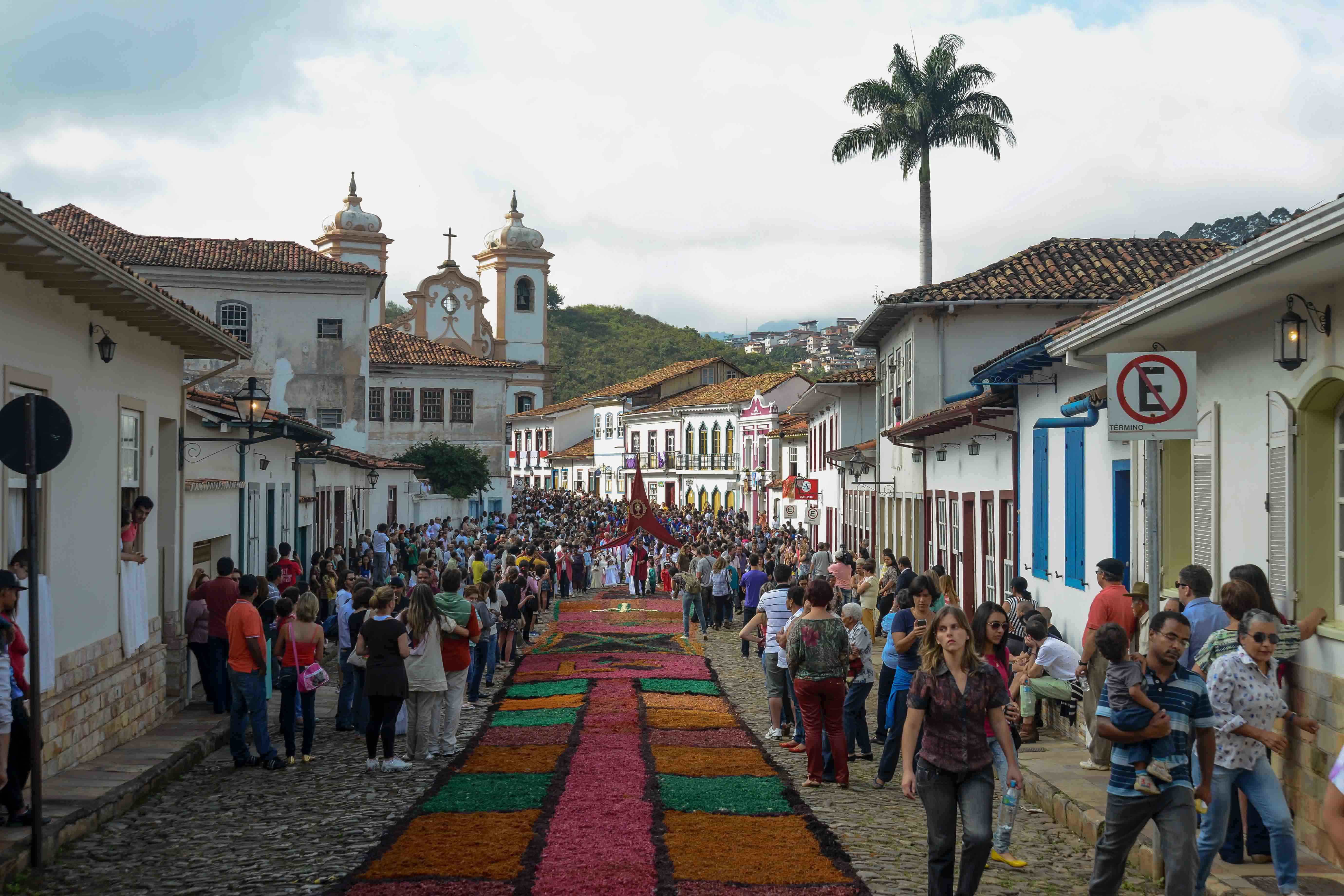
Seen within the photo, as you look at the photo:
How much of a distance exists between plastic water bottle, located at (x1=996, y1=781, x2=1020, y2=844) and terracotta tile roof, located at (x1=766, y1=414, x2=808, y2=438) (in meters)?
44.2

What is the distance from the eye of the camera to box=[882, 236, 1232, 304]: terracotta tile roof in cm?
2416

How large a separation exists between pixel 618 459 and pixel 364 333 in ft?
132

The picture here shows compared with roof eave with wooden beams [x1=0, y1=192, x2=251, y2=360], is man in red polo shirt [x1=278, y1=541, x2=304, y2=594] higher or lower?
lower

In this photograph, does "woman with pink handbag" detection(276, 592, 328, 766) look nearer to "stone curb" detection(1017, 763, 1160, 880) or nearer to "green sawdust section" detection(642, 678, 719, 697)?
"green sawdust section" detection(642, 678, 719, 697)

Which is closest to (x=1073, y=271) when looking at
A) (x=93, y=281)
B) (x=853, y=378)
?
(x=853, y=378)

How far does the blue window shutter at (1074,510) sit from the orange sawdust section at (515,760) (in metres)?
5.29

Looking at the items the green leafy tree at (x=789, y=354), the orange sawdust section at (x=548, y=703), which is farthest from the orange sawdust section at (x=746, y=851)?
the green leafy tree at (x=789, y=354)

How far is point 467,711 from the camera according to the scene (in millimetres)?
15273

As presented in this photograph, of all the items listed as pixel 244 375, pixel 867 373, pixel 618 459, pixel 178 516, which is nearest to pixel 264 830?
pixel 178 516

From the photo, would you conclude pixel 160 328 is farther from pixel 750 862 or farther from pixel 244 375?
pixel 244 375

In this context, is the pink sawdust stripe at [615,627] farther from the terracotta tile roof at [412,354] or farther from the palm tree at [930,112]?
the terracotta tile roof at [412,354]

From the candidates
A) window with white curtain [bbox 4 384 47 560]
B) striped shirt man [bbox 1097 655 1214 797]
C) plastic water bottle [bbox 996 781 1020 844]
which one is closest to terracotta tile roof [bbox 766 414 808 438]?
window with white curtain [bbox 4 384 47 560]

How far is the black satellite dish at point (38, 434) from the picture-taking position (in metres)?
7.67

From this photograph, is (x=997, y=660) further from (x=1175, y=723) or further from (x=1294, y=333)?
(x=1175, y=723)
